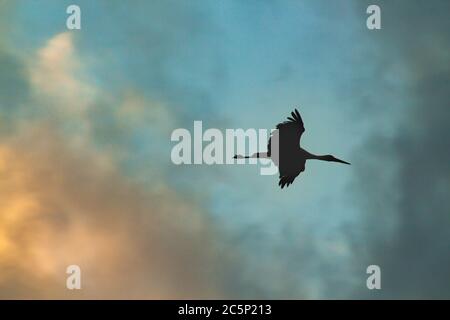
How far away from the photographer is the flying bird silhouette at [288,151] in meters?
60.4

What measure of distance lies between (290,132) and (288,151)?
195 cm

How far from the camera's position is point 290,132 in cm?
6097

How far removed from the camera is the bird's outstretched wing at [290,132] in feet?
196

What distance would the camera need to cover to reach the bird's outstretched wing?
59812 millimetres

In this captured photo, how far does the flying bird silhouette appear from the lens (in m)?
60.4

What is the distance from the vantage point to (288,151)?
204 ft

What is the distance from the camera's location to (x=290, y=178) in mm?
62938
